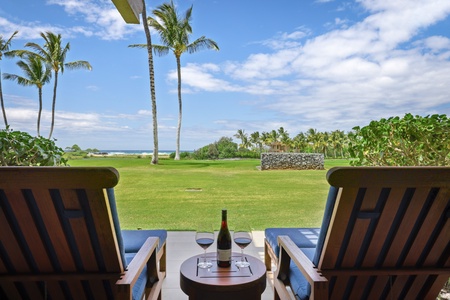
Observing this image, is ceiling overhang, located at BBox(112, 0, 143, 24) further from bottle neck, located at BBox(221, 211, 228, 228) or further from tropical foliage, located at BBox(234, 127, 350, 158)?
tropical foliage, located at BBox(234, 127, 350, 158)

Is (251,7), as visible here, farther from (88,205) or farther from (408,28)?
(88,205)

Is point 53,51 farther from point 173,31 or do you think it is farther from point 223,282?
point 223,282

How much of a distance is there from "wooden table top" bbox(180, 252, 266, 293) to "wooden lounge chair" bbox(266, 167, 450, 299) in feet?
0.71

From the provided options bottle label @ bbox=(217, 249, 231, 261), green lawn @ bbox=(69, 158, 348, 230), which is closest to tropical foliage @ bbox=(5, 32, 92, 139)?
green lawn @ bbox=(69, 158, 348, 230)

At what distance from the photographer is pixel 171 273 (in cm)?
268

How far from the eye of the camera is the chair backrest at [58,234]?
1.21m

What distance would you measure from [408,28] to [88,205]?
810 cm

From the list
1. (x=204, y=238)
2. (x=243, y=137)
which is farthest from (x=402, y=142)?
(x=243, y=137)

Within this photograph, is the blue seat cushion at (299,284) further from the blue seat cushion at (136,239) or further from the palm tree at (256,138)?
the palm tree at (256,138)

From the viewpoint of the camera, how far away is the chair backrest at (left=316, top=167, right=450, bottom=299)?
4.28ft

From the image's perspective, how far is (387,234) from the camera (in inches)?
57.5

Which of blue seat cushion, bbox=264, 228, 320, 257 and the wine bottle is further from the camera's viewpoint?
blue seat cushion, bbox=264, 228, 320, 257

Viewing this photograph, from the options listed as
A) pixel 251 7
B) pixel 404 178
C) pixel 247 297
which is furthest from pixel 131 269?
pixel 251 7

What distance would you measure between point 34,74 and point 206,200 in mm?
14480
